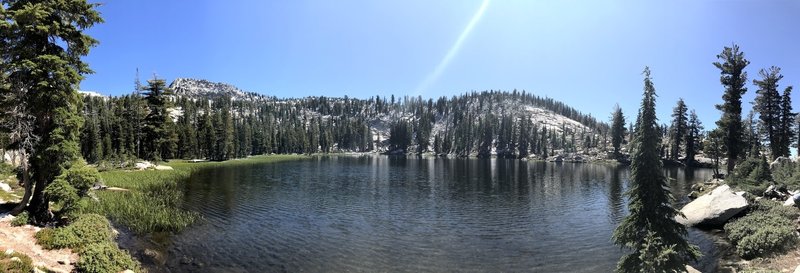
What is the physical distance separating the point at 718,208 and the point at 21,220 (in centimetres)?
4806

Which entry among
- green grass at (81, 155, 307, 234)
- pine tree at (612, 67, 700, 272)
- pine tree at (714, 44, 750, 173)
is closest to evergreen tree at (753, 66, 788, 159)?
pine tree at (714, 44, 750, 173)

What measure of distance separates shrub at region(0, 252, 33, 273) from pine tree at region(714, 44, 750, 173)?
71.5m

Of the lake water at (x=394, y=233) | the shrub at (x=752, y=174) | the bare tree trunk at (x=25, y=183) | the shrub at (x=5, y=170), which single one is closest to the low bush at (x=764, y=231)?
the lake water at (x=394, y=233)

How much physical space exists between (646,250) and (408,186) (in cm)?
5047

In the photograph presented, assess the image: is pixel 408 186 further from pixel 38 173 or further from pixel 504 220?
pixel 38 173

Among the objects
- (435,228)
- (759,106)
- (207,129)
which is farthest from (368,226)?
(207,129)

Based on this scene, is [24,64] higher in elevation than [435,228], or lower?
higher

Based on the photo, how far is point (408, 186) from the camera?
6656 centimetres

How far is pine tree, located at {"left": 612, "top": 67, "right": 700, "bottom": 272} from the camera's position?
18125 millimetres

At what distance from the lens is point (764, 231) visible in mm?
23469

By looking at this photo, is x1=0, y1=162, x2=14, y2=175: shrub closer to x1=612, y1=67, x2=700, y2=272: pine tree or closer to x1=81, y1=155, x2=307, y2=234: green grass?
x1=81, y1=155, x2=307, y2=234: green grass

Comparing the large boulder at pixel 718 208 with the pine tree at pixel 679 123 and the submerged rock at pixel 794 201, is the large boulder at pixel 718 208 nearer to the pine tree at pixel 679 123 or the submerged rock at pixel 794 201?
the submerged rock at pixel 794 201

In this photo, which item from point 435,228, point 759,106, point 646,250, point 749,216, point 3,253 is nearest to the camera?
point 3,253

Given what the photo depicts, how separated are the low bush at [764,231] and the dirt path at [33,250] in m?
36.1
